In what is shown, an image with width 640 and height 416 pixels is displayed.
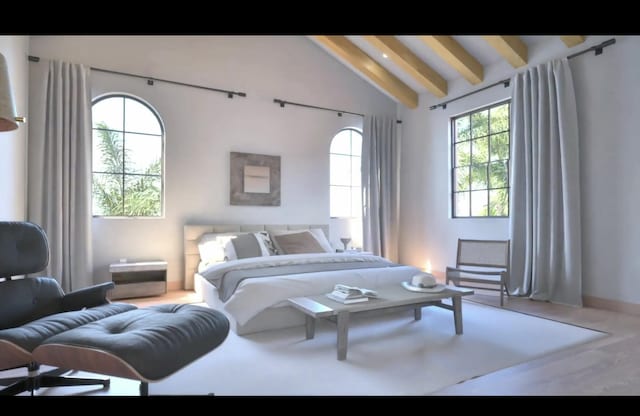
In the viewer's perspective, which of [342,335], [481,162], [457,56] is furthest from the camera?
[481,162]

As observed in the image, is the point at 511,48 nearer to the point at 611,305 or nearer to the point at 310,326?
the point at 611,305

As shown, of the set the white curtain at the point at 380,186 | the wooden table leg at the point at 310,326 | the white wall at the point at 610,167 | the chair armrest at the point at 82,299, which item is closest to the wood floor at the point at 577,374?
the chair armrest at the point at 82,299

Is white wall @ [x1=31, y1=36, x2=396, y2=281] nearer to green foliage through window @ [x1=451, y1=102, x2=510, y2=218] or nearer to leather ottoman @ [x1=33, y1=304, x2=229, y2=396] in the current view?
green foliage through window @ [x1=451, y1=102, x2=510, y2=218]

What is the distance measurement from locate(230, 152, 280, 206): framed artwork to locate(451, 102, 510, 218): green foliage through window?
8.69ft

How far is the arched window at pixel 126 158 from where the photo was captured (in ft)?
13.9

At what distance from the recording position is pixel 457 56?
14.9 feet

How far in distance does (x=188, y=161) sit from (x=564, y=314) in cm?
447

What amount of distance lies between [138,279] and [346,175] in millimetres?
3390

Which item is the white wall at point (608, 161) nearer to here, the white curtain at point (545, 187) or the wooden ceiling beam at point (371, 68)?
the white curtain at point (545, 187)

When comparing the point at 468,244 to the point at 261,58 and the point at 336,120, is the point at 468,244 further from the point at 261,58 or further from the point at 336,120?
the point at 261,58

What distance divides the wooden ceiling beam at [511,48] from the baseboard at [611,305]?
108 inches

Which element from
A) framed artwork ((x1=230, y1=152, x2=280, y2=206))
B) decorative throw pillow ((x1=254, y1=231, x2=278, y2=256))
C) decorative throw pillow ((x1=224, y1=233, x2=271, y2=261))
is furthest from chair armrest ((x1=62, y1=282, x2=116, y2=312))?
framed artwork ((x1=230, y1=152, x2=280, y2=206))

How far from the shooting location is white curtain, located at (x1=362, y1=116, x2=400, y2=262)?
223 inches

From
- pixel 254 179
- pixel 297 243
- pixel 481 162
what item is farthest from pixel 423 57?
pixel 297 243
